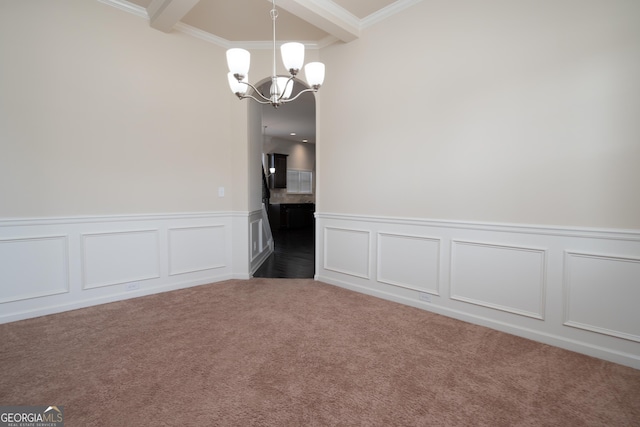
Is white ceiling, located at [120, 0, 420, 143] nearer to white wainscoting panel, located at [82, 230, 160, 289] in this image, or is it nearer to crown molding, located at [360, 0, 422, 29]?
crown molding, located at [360, 0, 422, 29]

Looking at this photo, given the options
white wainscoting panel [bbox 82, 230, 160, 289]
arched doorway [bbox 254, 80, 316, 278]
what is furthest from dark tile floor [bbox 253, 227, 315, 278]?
white wainscoting panel [bbox 82, 230, 160, 289]

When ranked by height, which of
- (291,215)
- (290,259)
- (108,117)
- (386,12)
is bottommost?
(290,259)

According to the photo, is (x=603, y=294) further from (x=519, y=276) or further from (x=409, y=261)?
(x=409, y=261)

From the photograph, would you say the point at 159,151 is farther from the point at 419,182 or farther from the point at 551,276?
the point at 551,276

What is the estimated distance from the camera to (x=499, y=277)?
2.74 meters

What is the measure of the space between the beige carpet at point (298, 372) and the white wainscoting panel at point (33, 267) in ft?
0.92

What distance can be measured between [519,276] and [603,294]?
0.53 m

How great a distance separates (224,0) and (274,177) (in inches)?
270

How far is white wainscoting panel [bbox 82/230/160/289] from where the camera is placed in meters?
3.27

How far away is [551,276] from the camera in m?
2.47

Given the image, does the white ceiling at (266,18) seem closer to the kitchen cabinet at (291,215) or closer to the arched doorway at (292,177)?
the arched doorway at (292,177)

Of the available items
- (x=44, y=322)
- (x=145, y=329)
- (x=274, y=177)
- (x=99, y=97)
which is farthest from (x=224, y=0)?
(x=274, y=177)

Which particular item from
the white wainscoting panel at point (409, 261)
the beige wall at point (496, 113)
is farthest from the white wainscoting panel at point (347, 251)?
the beige wall at point (496, 113)

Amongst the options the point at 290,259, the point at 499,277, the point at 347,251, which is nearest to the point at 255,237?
the point at 290,259
